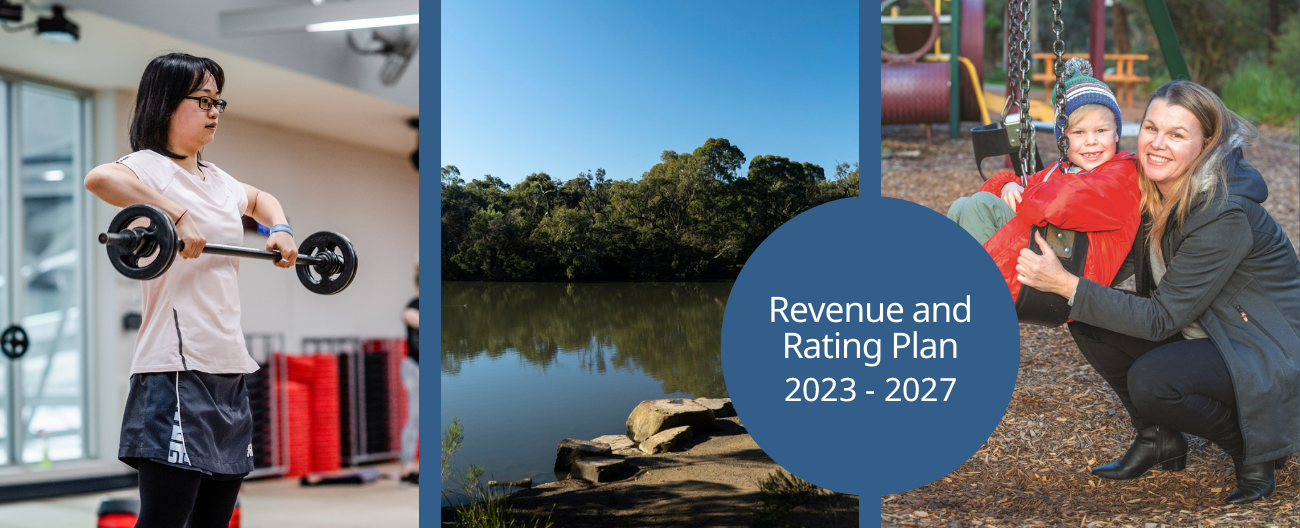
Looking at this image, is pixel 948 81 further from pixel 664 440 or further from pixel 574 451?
pixel 574 451

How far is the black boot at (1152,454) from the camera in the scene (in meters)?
3.00

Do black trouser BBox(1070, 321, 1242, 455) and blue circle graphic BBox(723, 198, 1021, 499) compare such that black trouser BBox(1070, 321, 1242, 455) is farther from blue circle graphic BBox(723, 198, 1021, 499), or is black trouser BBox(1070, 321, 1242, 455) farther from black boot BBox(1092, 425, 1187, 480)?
blue circle graphic BBox(723, 198, 1021, 499)

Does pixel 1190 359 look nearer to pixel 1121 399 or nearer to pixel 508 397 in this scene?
pixel 1121 399

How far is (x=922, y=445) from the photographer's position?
2.80 metres

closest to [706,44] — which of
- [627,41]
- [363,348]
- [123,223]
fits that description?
[627,41]

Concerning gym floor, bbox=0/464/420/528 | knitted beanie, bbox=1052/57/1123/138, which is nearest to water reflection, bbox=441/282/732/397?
knitted beanie, bbox=1052/57/1123/138

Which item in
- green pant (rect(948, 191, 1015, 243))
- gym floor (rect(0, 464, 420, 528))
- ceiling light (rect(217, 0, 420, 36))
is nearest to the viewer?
green pant (rect(948, 191, 1015, 243))

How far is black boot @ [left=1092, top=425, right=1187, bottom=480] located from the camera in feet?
9.83

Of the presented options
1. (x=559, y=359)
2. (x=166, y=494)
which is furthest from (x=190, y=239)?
(x=559, y=359)

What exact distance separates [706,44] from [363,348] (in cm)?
531

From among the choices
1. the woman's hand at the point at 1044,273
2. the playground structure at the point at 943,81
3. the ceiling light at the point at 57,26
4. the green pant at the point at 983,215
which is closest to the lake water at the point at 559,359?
the green pant at the point at 983,215

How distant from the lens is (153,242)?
1.49 m

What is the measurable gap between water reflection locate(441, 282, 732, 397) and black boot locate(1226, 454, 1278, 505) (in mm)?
1956

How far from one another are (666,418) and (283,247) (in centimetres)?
157
